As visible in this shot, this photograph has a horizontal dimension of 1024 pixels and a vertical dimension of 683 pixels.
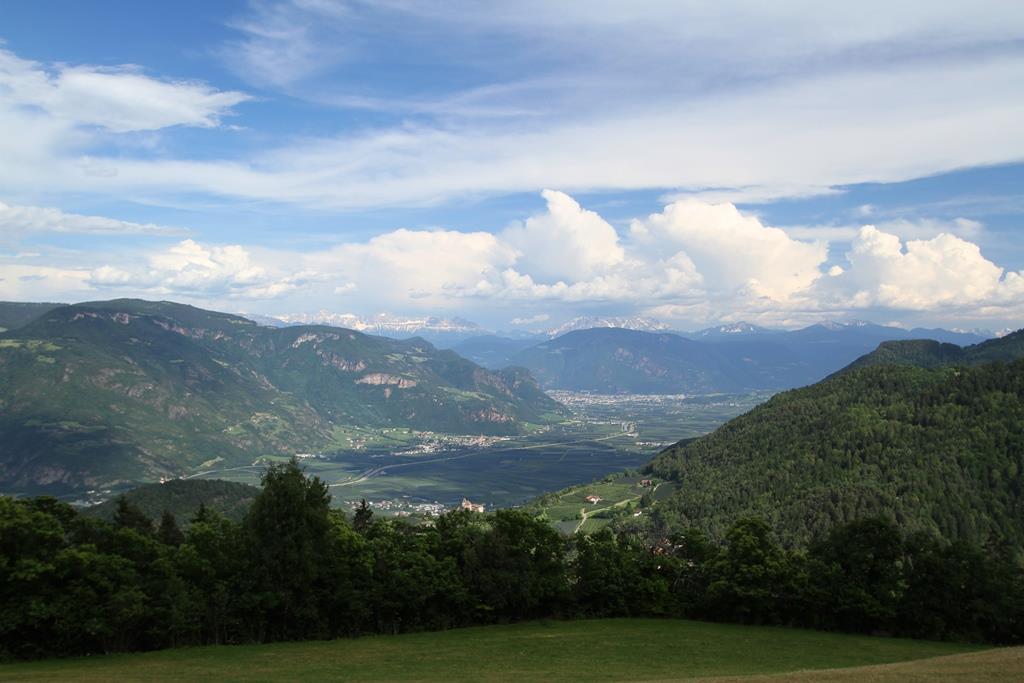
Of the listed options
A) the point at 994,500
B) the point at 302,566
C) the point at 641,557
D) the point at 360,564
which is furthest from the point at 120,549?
the point at 994,500

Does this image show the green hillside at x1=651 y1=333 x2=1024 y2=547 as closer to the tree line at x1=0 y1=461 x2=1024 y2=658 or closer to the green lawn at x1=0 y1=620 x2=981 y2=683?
the tree line at x1=0 y1=461 x2=1024 y2=658

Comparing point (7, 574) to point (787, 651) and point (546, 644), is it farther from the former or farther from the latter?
point (787, 651)

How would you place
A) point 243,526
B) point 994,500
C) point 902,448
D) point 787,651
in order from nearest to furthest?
point 787,651, point 243,526, point 994,500, point 902,448

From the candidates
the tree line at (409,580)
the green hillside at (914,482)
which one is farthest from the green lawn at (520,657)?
the green hillside at (914,482)

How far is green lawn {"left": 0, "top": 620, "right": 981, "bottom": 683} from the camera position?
1588 inches

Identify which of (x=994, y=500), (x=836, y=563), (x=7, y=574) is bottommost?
(x=994, y=500)

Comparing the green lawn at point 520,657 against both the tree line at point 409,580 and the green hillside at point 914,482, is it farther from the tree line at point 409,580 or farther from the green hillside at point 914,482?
the green hillside at point 914,482

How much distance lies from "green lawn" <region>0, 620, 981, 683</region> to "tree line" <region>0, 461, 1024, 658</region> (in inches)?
146

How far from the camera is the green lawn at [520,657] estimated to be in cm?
4034

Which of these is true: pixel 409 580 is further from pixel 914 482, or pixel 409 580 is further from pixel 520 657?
pixel 914 482

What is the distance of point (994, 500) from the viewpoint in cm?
16275

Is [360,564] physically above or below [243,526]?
below

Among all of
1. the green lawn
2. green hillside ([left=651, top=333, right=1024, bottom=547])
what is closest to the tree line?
the green lawn

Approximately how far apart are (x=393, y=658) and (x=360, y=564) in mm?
15053
